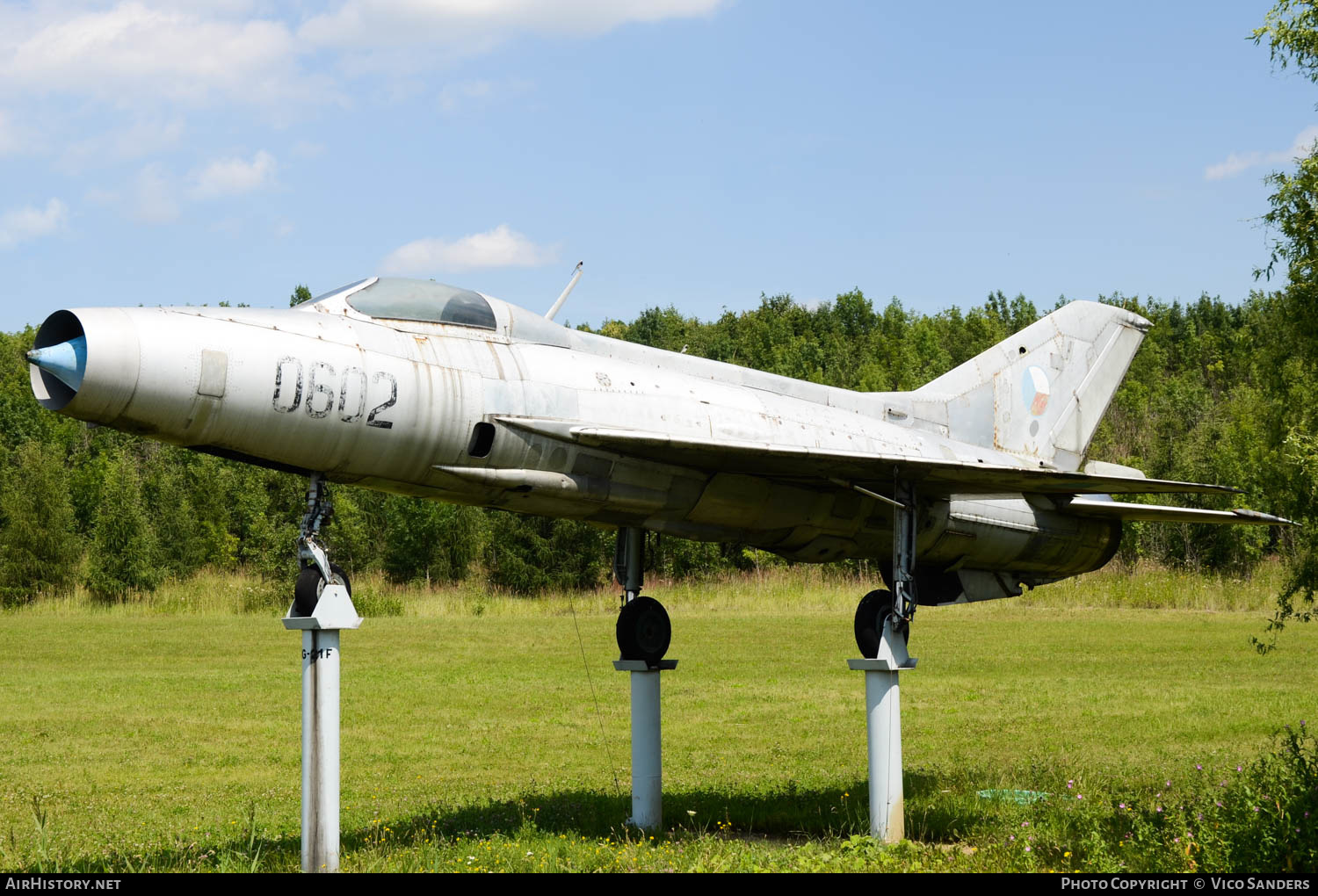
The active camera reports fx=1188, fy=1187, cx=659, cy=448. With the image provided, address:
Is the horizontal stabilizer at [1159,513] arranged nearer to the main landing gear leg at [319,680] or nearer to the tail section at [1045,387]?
the tail section at [1045,387]

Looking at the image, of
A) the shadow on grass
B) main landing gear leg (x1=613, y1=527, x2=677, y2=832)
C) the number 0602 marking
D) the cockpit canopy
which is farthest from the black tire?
the number 0602 marking

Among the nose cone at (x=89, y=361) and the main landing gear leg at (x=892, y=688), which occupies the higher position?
the nose cone at (x=89, y=361)

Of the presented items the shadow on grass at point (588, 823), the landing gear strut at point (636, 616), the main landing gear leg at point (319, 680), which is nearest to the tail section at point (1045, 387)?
the landing gear strut at point (636, 616)

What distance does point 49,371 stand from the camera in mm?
7207

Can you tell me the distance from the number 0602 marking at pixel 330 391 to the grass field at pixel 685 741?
3.53 meters

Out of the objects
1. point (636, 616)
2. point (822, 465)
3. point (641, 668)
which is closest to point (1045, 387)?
point (822, 465)

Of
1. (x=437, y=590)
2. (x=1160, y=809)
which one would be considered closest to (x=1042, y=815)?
(x=1160, y=809)

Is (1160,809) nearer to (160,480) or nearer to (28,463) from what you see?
(28,463)

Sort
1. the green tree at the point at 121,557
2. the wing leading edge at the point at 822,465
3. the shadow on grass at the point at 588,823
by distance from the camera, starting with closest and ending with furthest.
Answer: the wing leading edge at the point at 822,465, the shadow on grass at the point at 588,823, the green tree at the point at 121,557

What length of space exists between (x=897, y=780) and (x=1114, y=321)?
7.22 meters

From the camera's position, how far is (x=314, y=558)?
8.04 m

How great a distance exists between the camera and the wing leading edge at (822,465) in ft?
30.1

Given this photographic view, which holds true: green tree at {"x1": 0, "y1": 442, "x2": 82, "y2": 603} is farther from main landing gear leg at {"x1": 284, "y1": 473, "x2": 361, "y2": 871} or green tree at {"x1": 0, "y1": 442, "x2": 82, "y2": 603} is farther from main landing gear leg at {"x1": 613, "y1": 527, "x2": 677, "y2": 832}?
main landing gear leg at {"x1": 284, "y1": 473, "x2": 361, "y2": 871}

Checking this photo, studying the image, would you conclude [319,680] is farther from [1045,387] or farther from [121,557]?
[121,557]
